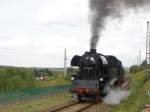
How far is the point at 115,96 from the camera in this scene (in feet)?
98.9

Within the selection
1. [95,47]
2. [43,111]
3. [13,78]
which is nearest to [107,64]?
[95,47]

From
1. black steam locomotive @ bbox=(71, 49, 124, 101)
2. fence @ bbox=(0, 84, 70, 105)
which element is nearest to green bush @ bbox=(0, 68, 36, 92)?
fence @ bbox=(0, 84, 70, 105)

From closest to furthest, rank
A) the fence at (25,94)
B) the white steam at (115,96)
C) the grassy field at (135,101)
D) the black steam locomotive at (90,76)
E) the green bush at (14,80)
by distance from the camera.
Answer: the grassy field at (135,101)
the black steam locomotive at (90,76)
the fence at (25,94)
the white steam at (115,96)
the green bush at (14,80)

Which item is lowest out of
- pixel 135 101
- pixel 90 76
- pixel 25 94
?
pixel 135 101

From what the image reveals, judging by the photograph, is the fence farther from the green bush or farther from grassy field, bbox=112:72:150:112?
grassy field, bbox=112:72:150:112

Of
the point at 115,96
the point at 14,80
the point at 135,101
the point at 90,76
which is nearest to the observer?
the point at 135,101

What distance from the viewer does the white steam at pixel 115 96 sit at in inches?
1079

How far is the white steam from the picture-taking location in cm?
2740

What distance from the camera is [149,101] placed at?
70.4 ft

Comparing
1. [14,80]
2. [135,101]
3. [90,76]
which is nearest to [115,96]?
[90,76]

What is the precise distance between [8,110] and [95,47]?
8954 mm

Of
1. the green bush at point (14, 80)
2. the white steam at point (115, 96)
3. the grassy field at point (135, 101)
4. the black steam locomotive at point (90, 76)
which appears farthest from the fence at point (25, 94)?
the grassy field at point (135, 101)

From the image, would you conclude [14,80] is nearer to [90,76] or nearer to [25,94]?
[25,94]

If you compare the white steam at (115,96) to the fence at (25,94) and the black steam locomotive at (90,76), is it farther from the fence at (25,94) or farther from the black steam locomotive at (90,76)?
the fence at (25,94)
